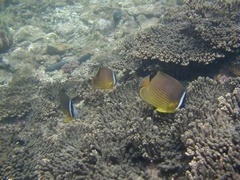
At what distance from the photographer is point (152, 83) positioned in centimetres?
278

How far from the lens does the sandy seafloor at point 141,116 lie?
299cm

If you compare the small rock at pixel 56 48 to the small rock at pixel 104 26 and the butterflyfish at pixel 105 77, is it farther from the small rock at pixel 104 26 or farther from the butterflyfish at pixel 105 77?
the butterflyfish at pixel 105 77

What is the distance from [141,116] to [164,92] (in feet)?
4.05

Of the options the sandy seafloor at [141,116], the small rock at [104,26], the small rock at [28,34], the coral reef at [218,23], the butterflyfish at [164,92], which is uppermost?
the butterflyfish at [164,92]

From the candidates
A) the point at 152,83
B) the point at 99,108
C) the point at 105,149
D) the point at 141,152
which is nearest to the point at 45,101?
the point at 99,108

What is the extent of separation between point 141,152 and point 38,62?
859 cm

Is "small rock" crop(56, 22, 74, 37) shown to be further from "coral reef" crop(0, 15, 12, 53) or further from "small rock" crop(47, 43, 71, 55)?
"coral reef" crop(0, 15, 12, 53)

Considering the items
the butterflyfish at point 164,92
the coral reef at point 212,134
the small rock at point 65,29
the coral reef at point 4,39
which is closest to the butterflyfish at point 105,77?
the butterflyfish at point 164,92

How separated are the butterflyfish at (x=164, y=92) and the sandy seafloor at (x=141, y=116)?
21.9 inches

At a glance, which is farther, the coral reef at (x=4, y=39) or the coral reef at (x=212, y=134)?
the coral reef at (x=4, y=39)

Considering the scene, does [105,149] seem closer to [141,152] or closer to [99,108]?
[141,152]

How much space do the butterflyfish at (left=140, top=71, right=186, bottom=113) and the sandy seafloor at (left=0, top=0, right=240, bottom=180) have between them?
0.56m

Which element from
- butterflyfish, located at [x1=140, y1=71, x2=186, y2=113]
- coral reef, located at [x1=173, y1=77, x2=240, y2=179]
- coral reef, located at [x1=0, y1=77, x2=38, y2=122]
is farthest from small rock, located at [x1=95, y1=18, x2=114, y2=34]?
butterflyfish, located at [x1=140, y1=71, x2=186, y2=113]

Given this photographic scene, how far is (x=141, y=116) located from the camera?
3.86m
